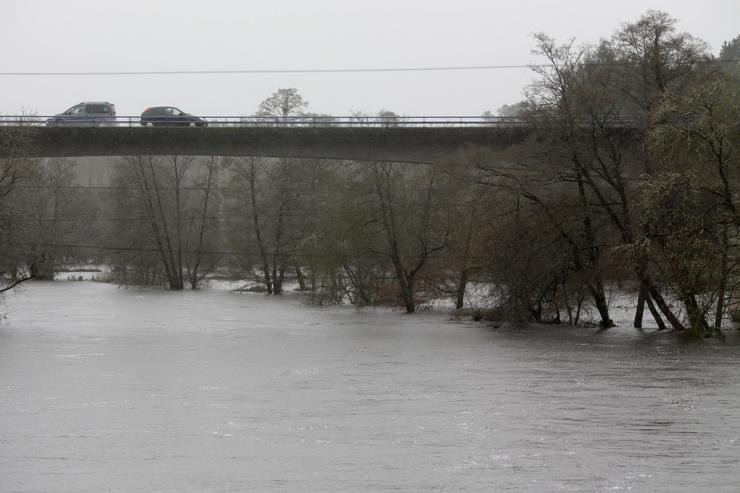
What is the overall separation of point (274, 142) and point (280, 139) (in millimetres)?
377

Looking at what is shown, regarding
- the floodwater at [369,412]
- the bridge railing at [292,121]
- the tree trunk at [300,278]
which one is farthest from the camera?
the tree trunk at [300,278]

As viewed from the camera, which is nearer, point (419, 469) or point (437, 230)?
point (419, 469)

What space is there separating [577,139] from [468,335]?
9941 millimetres

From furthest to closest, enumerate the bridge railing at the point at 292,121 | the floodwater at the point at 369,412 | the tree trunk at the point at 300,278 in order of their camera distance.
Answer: the tree trunk at the point at 300,278, the bridge railing at the point at 292,121, the floodwater at the point at 369,412

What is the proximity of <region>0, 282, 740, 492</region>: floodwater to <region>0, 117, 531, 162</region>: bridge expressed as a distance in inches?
431

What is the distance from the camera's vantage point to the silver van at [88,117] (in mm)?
52781

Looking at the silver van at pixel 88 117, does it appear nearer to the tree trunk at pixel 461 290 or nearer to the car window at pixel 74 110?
the car window at pixel 74 110

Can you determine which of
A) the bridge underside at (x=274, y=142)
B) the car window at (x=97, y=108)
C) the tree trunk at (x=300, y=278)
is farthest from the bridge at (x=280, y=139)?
the tree trunk at (x=300, y=278)

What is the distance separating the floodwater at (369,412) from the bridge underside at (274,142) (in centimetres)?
1092

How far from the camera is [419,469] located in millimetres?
19188

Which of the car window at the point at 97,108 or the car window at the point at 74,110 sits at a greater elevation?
the car window at the point at 97,108

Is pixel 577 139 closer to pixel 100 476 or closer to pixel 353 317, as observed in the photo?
pixel 353 317

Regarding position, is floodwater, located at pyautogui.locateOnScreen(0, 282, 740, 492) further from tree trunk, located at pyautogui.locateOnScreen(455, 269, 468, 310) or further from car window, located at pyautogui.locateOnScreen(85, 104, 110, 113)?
car window, located at pyautogui.locateOnScreen(85, 104, 110, 113)

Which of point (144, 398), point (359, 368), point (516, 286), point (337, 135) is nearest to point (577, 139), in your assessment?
point (516, 286)
